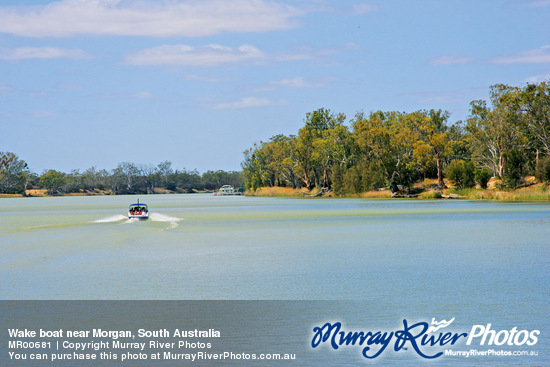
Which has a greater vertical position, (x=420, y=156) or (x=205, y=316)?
(x=420, y=156)

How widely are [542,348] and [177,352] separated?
6.21 metres

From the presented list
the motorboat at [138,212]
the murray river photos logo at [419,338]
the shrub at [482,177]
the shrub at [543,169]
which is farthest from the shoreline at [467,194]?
the murray river photos logo at [419,338]

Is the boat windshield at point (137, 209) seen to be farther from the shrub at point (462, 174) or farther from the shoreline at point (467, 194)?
the shrub at point (462, 174)

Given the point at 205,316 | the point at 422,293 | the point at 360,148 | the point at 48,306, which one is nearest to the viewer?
the point at 205,316

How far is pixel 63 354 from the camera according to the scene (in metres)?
10.2

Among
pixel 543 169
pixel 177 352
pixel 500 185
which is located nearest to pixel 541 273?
pixel 177 352

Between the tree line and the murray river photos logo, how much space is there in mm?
71190

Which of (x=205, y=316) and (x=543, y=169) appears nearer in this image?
(x=205, y=316)

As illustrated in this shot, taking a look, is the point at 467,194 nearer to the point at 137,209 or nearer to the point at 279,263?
the point at 137,209

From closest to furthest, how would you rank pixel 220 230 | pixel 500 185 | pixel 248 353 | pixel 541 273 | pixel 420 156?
pixel 248 353 → pixel 541 273 → pixel 220 230 → pixel 500 185 → pixel 420 156

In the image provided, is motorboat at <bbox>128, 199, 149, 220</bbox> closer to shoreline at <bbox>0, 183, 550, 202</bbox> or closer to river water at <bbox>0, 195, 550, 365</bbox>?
river water at <bbox>0, 195, 550, 365</bbox>

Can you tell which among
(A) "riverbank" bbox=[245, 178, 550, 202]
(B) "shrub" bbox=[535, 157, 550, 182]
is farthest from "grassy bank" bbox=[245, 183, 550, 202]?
(B) "shrub" bbox=[535, 157, 550, 182]

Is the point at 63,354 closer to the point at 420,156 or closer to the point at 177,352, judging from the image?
the point at 177,352

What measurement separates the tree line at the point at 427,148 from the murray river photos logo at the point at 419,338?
71.2 m
